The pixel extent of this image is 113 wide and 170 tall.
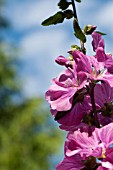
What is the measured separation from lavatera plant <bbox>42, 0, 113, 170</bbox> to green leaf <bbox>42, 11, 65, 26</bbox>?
0.06m

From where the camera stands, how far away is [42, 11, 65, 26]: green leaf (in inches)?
57.5

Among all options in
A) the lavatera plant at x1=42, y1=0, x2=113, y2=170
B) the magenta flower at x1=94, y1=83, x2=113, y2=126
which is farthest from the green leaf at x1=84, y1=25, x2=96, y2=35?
the magenta flower at x1=94, y1=83, x2=113, y2=126

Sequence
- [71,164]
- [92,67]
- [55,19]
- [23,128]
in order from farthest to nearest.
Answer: [23,128] → [55,19] → [92,67] → [71,164]

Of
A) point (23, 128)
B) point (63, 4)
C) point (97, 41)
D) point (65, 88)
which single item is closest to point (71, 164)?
point (65, 88)

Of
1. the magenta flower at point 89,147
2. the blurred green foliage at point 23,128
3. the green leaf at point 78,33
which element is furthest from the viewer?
the blurred green foliage at point 23,128

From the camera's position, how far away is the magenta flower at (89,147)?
1233mm

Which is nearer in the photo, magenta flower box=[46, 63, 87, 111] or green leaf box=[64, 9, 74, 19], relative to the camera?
magenta flower box=[46, 63, 87, 111]

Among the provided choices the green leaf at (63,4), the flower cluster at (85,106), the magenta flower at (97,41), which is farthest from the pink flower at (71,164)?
the green leaf at (63,4)

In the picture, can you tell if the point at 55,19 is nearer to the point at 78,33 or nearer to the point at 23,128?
the point at 78,33

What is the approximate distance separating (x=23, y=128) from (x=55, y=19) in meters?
16.6

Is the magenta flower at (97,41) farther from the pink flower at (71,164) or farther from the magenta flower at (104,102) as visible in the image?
the pink flower at (71,164)

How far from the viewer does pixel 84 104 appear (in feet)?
4.32

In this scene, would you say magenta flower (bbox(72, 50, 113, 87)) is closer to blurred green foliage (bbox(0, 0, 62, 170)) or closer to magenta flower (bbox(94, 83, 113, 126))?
magenta flower (bbox(94, 83, 113, 126))

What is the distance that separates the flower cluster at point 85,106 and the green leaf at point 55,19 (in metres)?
0.11
